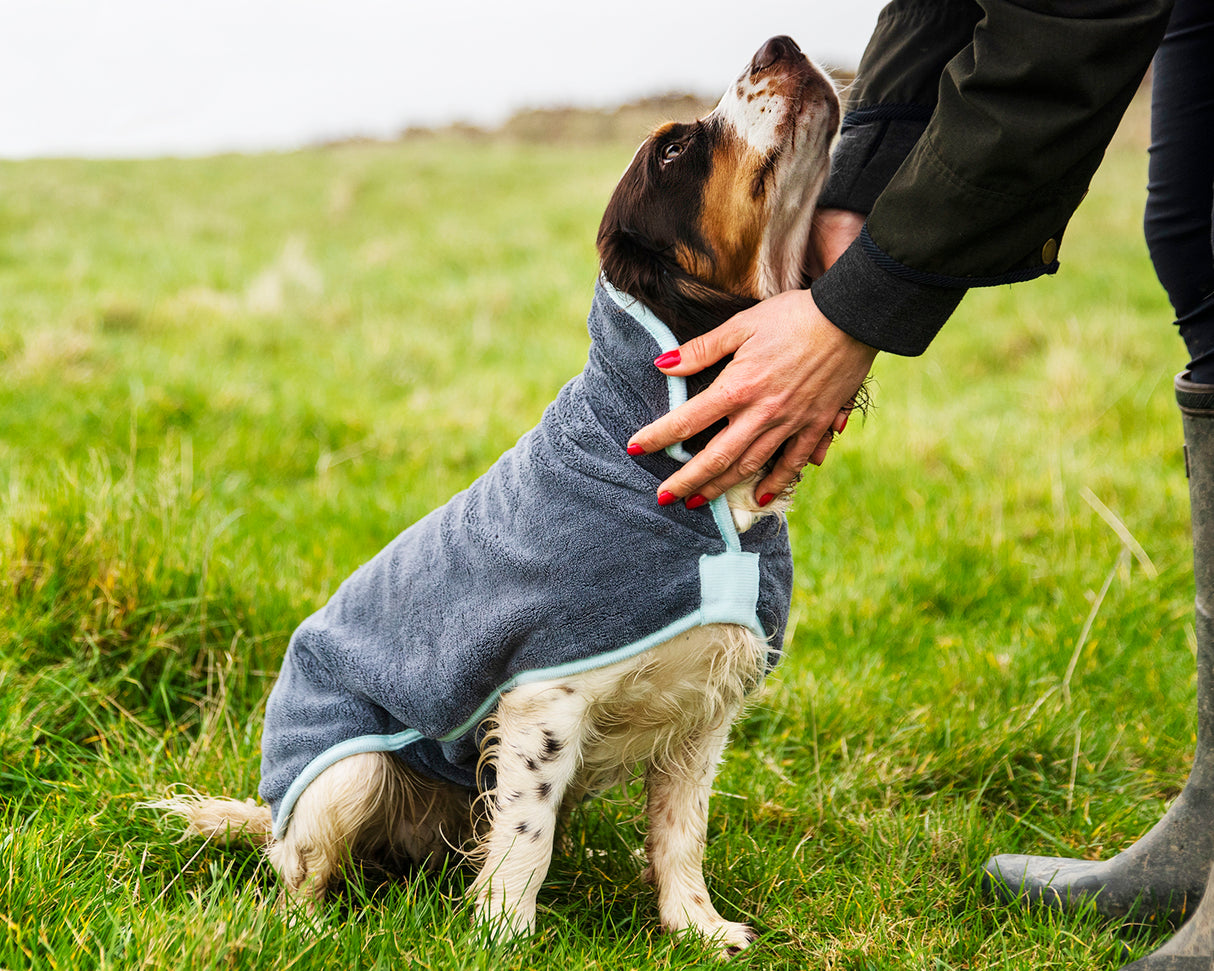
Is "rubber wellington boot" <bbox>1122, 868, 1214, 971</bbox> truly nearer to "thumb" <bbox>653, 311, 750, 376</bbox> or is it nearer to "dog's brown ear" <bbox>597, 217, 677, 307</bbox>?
"thumb" <bbox>653, 311, 750, 376</bbox>

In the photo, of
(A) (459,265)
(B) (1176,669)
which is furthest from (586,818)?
(A) (459,265)

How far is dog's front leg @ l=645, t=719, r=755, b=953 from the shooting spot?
6.91ft

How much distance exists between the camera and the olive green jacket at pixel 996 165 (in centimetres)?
152

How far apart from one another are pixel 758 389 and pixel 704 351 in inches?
5.2

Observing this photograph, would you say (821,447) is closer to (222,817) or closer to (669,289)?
(669,289)

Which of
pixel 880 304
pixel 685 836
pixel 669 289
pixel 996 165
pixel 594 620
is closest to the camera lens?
pixel 996 165

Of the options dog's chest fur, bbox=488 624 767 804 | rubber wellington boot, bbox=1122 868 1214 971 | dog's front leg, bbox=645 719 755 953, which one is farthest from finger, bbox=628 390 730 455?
rubber wellington boot, bbox=1122 868 1214 971

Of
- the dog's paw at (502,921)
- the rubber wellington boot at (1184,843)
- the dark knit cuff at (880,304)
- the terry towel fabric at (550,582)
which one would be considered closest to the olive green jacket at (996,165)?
the dark knit cuff at (880,304)

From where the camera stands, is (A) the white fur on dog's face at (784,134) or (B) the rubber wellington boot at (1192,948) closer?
(B) the rubber wellington boot at (1192,948)

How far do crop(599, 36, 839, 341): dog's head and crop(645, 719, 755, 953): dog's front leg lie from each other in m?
0.95

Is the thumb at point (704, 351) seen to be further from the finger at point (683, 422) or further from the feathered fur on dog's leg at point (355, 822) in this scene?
the feathered fur on dog's leg at point (355, 822)

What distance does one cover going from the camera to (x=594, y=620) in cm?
182

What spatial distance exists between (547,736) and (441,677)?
0.24m

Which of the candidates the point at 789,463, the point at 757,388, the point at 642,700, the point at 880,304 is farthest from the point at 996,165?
the point at 642,700
